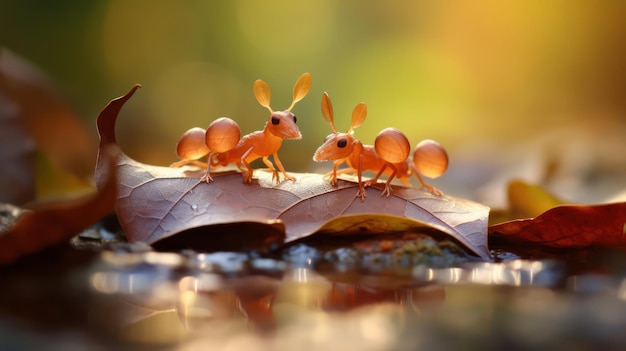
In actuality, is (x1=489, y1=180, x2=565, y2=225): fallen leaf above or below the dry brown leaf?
below

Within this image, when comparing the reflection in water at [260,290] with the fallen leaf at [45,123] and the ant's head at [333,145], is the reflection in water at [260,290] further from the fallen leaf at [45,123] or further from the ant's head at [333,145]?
the fallen leaf at [45,123]

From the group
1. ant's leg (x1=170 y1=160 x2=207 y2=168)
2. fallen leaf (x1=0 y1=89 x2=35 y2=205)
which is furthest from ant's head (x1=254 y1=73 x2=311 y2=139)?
fallen leaf (x1=0 y1=89 x2=35 y2=205)

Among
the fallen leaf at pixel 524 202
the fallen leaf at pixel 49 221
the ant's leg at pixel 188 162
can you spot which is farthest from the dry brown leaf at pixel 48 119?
the fallen leaf at pixel 524 202

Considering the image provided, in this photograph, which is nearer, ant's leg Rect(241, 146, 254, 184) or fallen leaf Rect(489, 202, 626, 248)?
fallen leaf Rect(489, 202, 626, 248)

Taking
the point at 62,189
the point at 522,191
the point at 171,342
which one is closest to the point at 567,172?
the point at 522,191

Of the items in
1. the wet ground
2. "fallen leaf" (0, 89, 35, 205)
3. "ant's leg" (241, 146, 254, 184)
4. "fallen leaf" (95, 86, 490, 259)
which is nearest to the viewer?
the wet ground

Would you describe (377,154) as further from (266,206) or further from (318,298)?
(318,298)

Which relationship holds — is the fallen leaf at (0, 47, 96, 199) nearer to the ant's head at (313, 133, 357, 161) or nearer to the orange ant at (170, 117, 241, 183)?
the orange ant at (170, 117, 241, 183)
